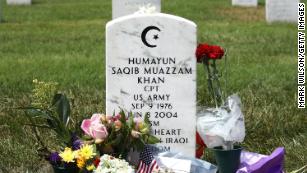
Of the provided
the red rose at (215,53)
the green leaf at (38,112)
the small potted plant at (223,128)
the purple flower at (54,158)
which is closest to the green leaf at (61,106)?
the green leaf at (38,112)

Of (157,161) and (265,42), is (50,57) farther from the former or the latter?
(157,161)

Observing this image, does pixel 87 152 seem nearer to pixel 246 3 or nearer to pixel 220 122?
pixel 220 122

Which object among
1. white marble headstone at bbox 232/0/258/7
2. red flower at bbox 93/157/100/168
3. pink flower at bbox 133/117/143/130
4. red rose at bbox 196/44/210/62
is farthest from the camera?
white marble headstone at bbox 232/0/258/7

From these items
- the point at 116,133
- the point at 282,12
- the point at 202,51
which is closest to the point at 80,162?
the point at 116,133

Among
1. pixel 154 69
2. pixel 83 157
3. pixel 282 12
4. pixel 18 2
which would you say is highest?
pixel 18 2

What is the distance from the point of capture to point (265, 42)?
9391mm

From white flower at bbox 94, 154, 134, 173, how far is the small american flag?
0.65 ft

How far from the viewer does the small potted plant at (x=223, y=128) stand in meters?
3.76

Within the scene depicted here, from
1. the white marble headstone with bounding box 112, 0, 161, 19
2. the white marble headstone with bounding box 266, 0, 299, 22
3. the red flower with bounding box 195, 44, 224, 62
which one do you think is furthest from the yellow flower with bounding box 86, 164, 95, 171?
the white marble headstone with bounding box 266, 0, 299, 22

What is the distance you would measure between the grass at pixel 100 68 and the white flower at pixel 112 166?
0.94 meters

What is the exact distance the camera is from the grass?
Result: 483cm

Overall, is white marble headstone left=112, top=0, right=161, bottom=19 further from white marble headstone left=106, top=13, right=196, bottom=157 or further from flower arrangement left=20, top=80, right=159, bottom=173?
flower arrangement left=20, top=80, right=159, bottom=173

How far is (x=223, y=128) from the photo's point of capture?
3752 millimetres

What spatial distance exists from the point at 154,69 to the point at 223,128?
0.59 meters
